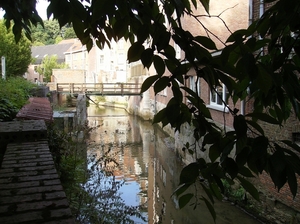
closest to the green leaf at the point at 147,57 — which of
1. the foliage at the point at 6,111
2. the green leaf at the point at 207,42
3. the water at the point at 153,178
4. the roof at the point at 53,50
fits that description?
the green leaf at the point at 207,42

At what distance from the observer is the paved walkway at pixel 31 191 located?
1.58m

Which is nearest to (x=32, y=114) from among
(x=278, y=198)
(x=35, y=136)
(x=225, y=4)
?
(x=35, y=136)

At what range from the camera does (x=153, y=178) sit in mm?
11938

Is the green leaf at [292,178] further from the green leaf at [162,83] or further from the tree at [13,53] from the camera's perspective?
the tree at [13,53]

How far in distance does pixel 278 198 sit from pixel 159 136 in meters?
13.1

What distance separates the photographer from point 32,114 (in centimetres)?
536

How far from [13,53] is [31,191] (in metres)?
20.0

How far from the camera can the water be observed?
8312mm

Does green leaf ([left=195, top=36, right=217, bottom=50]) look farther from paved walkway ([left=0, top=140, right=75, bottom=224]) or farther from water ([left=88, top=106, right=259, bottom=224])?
water ([left=88, top=106, right=259, bottom=224])

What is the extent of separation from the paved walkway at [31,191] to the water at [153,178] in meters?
2.14

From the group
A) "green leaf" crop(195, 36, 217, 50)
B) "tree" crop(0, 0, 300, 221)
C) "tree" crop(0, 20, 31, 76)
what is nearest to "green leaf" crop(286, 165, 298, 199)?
"tree" crop(0, 0, 300, 221)

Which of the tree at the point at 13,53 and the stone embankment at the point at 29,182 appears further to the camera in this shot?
the tree at the point at 13,53

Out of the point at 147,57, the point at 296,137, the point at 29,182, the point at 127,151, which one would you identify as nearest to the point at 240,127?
the point at 147,57

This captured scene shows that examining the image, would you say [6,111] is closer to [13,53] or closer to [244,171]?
[244,171]
